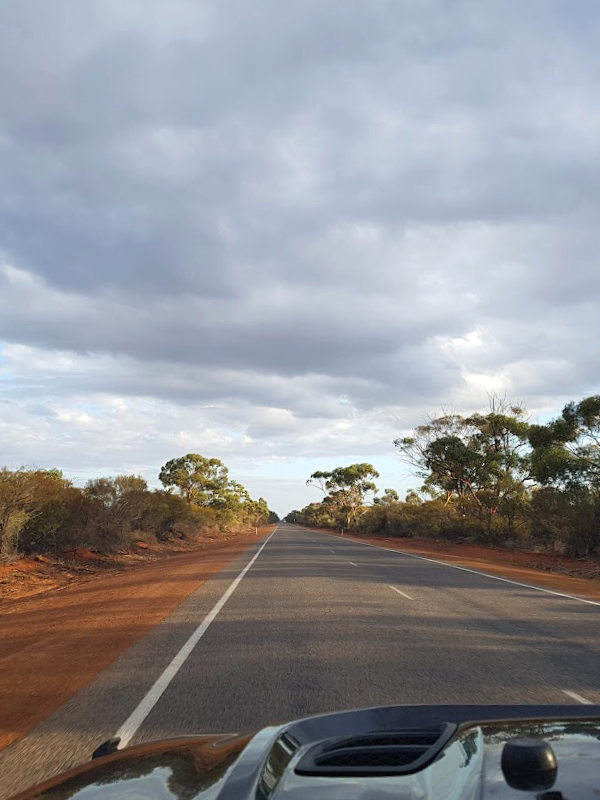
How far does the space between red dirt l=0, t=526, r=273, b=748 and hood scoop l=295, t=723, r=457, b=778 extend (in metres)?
3.84

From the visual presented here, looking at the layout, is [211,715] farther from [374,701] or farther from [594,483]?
[594,483]

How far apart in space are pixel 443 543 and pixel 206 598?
30.7m

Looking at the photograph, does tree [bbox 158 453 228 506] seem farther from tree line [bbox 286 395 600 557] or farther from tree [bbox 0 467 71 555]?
tree [bbox 0 467 71 555]

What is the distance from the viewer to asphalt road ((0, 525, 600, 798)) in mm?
5656

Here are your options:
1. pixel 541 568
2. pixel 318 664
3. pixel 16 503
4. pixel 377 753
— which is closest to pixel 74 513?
pixel 16 503

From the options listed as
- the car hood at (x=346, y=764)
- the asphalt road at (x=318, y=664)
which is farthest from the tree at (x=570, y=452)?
the car hood at (x=346, y=764)

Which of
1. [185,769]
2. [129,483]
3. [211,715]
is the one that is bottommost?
[211,715]

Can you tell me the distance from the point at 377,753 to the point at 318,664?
546 cm

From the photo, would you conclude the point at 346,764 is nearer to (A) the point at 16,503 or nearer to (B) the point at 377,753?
(B) the point at 377,753

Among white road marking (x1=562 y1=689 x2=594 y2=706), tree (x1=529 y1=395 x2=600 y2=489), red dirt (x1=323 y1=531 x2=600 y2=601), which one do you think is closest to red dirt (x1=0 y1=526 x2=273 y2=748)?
white road marking (x1=562 y1=689 x2=594 y2=706)

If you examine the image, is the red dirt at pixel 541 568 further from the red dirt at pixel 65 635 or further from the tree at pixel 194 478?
the tree at pixel 194 478

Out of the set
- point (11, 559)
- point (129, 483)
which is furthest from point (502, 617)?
point (129, 483)

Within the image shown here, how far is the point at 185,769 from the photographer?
→ 2621 mm

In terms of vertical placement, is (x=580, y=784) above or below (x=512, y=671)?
above
